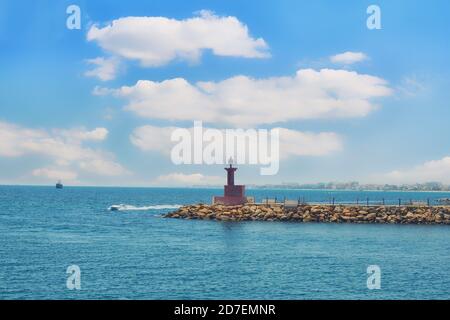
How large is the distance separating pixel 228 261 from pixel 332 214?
1386 inches

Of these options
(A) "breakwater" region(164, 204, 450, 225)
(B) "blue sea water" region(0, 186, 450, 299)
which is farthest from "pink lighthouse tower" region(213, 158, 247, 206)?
(B) "blue sea water" region(0, 186, 450, 299)

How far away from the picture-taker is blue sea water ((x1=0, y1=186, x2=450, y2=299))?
101 ft

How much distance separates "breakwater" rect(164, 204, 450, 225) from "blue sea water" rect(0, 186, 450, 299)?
13.3 ft

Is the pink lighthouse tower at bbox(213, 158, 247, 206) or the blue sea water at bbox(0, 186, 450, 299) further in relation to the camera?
the pink lighthouse tower at bbox(213, 158, 247, 206)

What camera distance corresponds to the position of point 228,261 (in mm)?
40688

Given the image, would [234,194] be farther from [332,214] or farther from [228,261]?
[228,261]

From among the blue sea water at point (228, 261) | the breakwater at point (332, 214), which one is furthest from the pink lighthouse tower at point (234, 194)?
the blue sea water at point (228, 261)

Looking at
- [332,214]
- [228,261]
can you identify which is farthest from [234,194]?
[228,261]

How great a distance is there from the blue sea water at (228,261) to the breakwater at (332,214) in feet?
13.3

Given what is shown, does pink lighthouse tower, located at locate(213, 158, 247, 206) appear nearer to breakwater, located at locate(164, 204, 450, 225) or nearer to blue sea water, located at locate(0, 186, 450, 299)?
breakwater, located at locate(164, 204, 450, 225)

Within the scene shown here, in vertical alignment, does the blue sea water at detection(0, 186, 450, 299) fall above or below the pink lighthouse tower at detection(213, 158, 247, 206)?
below
